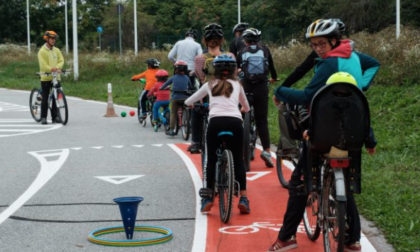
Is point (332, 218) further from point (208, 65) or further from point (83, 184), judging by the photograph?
point (83, 184)

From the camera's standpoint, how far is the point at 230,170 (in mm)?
8578

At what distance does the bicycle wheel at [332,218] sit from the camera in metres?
6.29

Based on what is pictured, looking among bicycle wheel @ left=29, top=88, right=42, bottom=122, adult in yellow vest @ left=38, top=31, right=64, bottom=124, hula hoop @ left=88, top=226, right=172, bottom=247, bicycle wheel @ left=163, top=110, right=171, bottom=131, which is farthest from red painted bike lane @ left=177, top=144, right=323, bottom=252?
bicycle wheel @ left=29, top=88, right=42, bottom=122

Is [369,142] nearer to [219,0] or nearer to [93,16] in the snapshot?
[219,0]

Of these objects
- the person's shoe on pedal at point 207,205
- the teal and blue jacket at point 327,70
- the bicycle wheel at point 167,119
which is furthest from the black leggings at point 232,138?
the bicycle wheel at point 167,119

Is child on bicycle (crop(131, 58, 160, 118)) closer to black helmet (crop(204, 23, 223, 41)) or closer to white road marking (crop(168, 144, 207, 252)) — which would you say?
white road marking (crop(168, 144, 207, 252))

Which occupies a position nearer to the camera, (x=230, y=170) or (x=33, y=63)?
(x=230, y=170)

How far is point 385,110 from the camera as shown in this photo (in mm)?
17750

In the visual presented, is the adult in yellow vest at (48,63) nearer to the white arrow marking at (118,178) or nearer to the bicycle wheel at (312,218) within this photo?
the white arrow marking at (118,178)

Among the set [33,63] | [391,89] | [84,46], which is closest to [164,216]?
[391,89]

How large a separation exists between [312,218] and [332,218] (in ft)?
3.80

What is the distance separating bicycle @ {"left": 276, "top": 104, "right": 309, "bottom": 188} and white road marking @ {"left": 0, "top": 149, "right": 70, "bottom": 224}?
307 centimetres

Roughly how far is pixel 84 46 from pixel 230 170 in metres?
78.9

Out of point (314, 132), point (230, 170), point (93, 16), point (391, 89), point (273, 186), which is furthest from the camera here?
point (93, 16)
